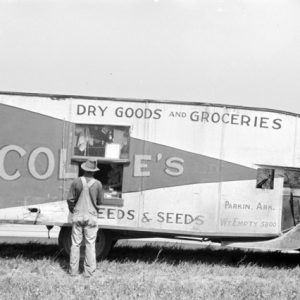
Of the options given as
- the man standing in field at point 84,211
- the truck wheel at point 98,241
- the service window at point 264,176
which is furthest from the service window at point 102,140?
the service window at point 264,176

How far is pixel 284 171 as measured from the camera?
893 centimetres

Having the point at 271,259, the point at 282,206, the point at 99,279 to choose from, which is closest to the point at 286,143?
the point at 282,206

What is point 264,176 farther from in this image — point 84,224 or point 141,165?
point 84,224

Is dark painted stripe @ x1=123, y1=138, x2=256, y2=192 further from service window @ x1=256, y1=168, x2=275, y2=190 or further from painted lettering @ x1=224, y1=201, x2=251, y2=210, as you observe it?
painted lettering @ x1=224, y1=201, x2=251, y2=210

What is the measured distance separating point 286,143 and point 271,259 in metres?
2.40

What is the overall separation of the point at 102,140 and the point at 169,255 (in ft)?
8.63

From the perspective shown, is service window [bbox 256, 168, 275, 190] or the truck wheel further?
the truck wheel

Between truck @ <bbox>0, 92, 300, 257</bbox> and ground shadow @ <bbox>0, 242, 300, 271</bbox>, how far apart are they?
780mm

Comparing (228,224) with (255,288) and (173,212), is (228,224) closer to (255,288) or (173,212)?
(173,212)

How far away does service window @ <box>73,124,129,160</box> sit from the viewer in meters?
8.82

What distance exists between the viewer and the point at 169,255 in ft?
32.8

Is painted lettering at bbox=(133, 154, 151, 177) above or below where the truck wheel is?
above

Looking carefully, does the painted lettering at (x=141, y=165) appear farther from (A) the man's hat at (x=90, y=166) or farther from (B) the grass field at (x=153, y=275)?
(B) the grass field at (x=153, y=275)

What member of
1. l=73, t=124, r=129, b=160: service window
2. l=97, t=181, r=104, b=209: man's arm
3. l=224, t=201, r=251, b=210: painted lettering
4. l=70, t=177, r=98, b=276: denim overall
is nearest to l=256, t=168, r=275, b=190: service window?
l=224, t=201, r=251, b=210: painted lettering
